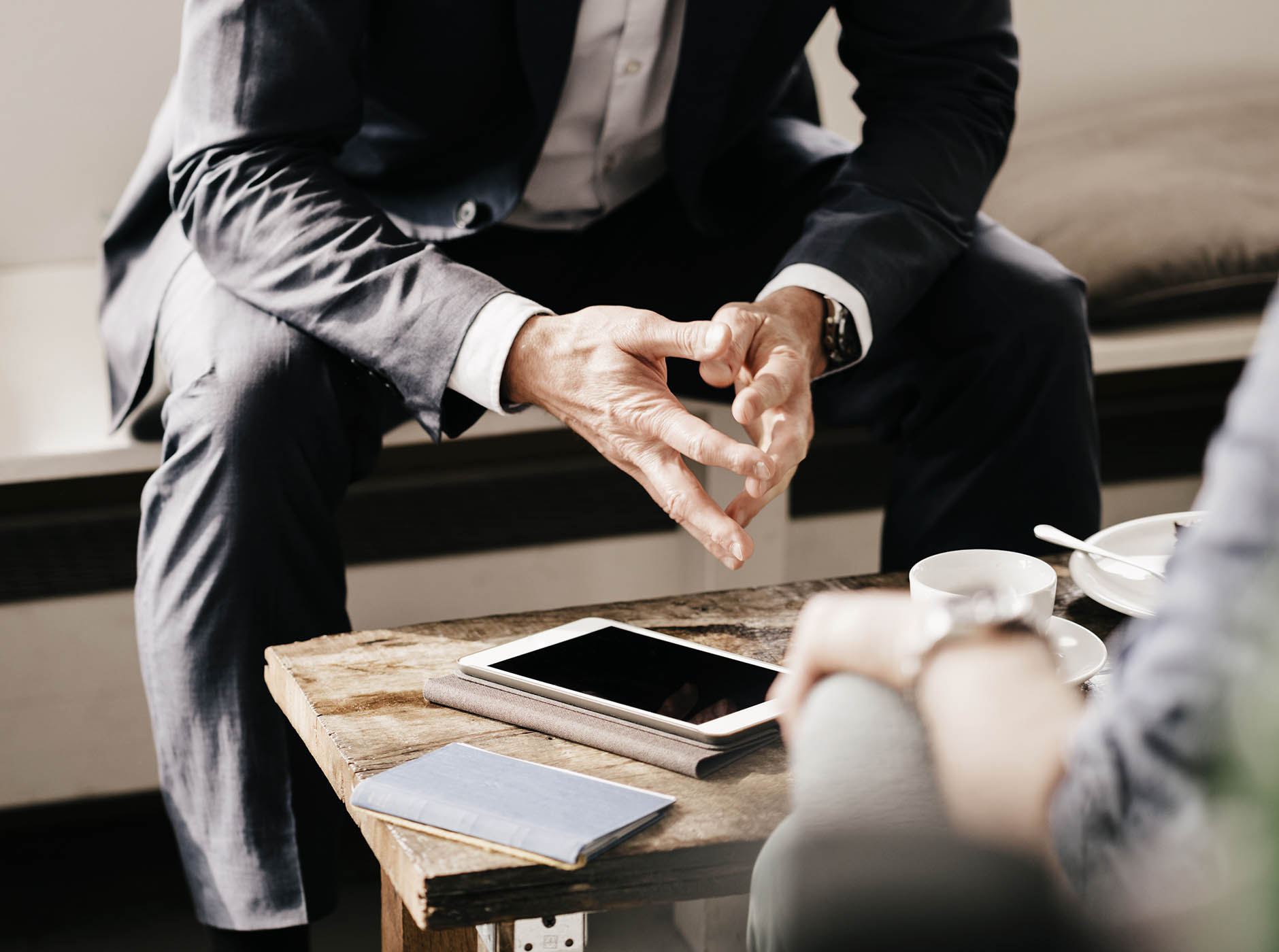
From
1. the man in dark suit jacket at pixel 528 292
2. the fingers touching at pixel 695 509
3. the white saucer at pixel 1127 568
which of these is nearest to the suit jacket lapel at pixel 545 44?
the man in dark suit jacket at pixel 528 292

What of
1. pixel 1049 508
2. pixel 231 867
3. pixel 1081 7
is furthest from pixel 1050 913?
pixel 1081 7

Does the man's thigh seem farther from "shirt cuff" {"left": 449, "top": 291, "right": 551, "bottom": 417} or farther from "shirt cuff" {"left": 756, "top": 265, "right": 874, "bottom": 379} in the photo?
"shirt cuff" {"left": 756, "top": 265, "right": 874, "bottom": 379}

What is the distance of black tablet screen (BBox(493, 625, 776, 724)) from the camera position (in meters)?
0.76

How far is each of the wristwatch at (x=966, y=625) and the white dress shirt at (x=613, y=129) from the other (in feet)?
2.54

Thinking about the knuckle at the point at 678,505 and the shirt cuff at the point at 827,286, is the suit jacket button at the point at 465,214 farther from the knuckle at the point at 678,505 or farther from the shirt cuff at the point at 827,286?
the knuckle at the point at 678,505

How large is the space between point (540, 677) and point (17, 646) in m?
1.07

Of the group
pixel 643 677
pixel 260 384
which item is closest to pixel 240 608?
pixel 260 384

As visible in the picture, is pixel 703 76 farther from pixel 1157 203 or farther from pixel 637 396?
pixel 1157 203

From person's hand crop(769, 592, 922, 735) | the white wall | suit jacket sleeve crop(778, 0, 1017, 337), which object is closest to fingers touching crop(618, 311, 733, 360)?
suit jacket sleeve crop(778, 0, 1017, 337)

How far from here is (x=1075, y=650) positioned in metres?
0.81

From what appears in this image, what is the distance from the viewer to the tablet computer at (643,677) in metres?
0.73

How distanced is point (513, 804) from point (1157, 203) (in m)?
1.48

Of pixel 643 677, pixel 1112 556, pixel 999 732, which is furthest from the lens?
pixel 1112 556

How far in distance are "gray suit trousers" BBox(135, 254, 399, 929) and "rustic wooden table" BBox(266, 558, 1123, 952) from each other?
0.17 metres
